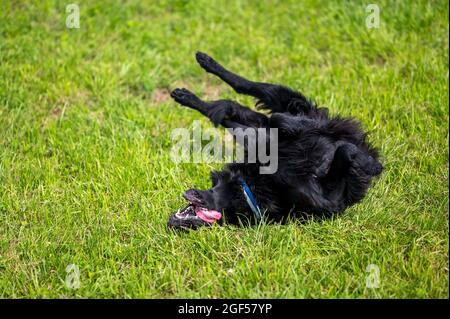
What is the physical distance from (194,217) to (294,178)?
2.59 feet

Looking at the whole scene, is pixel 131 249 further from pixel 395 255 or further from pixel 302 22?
pixel 302 22

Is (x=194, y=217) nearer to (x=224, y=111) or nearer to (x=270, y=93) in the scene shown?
(x=224, y=111)

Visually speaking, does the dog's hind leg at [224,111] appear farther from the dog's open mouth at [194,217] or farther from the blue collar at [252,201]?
the dog's open mouth at [194,217]

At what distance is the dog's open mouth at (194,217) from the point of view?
14.3ft

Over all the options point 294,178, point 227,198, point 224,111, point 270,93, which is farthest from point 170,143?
point 294,178

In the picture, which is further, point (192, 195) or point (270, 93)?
point (270, 93)

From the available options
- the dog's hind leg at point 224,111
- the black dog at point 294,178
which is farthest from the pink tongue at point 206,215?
the dog's hind leg at point 224,111

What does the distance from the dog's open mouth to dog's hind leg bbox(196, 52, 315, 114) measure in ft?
3.80

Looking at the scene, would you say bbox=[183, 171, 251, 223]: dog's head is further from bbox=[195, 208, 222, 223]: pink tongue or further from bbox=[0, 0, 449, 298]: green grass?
bbox=[0, 0, 449, 298]: green grass

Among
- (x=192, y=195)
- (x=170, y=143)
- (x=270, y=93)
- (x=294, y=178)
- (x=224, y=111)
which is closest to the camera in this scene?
(x=192, y=195)

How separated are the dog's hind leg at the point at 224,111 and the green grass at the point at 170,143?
0.58 metres

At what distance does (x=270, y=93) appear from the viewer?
505cm
